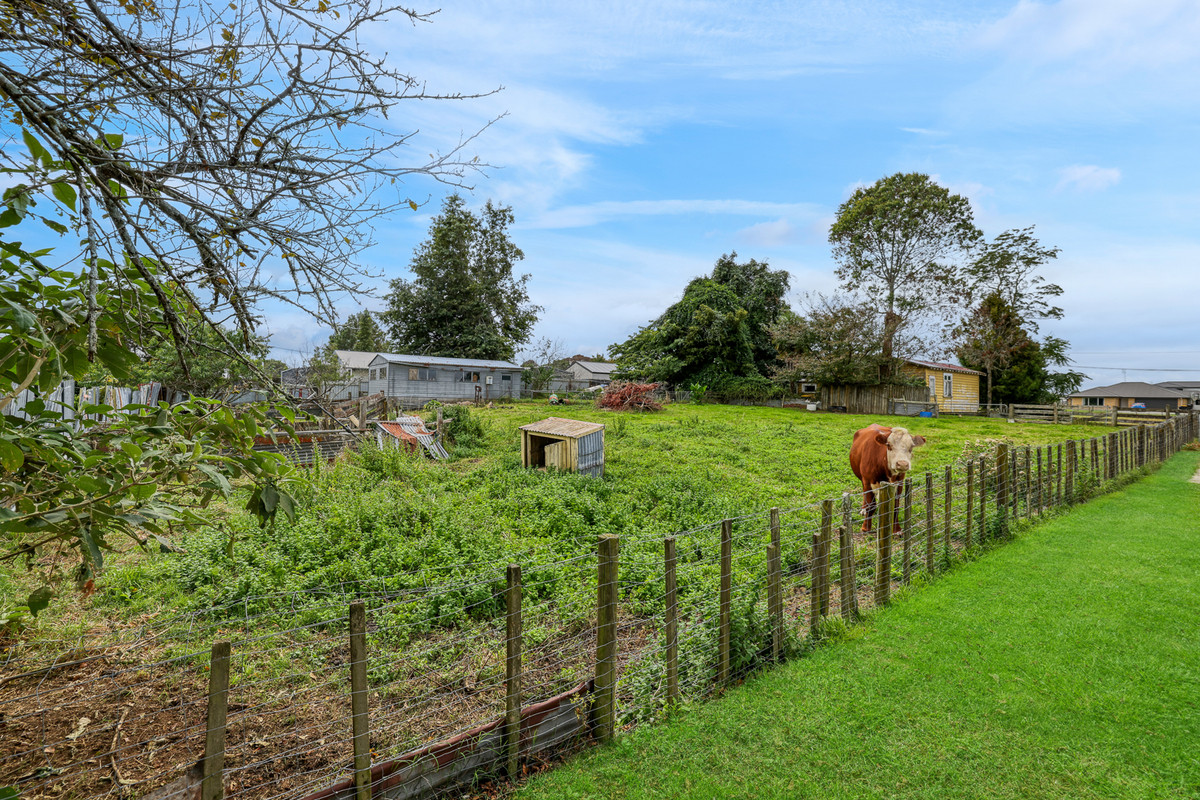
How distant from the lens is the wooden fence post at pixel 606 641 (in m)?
3.60

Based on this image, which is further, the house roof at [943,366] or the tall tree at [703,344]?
the tall tree at [703,344]

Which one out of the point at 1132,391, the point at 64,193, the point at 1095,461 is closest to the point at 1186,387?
the point at 1132,391

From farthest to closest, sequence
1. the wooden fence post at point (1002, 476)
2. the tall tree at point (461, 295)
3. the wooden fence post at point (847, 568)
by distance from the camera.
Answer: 1. the tall tree at point (461, 295)
2. the wooden fence post at point (1002, 476)
3. the wooden fence post at point (847, 568)

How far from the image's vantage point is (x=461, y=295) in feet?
140

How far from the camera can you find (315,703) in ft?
12.6

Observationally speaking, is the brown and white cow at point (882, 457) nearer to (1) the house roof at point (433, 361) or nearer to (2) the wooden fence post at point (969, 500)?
(2) the wooden fence post at point (969, 500)

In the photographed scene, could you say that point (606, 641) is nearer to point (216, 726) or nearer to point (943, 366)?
point (216, 726)

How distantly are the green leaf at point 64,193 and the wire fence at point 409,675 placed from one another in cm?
144

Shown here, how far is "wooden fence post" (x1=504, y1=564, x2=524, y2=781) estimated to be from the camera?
125 inches

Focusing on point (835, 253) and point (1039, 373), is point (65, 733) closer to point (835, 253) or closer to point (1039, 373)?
point (835, 253)

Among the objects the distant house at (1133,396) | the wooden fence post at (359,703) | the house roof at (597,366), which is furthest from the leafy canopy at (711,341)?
the distant house at (1133,396)

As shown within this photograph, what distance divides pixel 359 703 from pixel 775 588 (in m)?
2.98

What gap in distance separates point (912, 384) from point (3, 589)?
107 ft

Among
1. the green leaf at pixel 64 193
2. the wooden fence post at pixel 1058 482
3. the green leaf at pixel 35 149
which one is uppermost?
the green leaf at pixel 35 149
